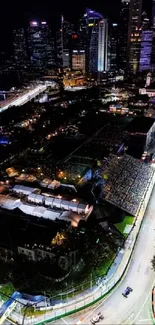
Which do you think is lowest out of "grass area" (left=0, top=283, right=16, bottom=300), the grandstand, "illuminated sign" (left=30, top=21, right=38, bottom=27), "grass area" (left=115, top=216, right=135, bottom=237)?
"grass area" (left=0, top=283, right=16, bottom=300)

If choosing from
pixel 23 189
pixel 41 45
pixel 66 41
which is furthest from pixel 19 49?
pixel 23 189

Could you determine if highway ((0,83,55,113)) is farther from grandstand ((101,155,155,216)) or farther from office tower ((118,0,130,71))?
office tower ((118,0,130,71))

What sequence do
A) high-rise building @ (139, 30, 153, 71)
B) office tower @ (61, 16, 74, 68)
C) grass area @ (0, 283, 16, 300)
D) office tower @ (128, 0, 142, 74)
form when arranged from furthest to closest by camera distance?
1. office tower @ (61, 16, 74, 68)
2. office tower @ (128, 0, 142, 74)
3. high-rise building @ (139, 30, 153, 71)
4. grass area @ (0, 283, 16, 300)

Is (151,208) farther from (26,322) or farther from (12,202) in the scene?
(26,322)

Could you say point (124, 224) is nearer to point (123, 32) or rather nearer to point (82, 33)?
point (82, 33)

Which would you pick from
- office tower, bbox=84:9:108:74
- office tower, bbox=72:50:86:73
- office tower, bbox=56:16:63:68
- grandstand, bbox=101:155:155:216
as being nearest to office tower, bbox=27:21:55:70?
office tower, bbox=56:16:63:68

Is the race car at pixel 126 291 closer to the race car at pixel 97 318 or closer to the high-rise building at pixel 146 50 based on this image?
the race car at pixel 97 318
